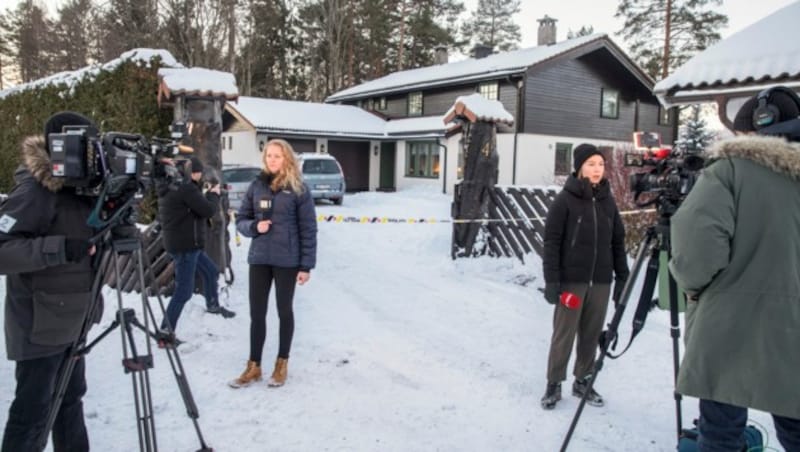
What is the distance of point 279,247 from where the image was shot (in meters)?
4.30

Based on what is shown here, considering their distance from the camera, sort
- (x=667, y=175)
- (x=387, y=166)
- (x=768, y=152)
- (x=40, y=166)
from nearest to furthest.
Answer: (x=768, y=152) < (x=40, y=166) < (x=667, y=175) < (x=387, y=166)

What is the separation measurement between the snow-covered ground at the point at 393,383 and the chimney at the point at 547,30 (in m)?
23.1

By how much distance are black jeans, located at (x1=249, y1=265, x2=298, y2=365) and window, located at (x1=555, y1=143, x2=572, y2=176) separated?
2184cm

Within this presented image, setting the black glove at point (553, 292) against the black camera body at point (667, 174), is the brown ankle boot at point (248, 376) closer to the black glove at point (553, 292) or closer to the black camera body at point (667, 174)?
the black glove at point (553, 292)

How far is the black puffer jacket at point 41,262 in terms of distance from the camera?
98.7 inches

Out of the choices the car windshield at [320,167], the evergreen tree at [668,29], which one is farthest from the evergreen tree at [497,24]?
the car windshield at [320,167]

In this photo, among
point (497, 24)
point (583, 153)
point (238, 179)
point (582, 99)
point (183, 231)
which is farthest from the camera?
point (497, 24)

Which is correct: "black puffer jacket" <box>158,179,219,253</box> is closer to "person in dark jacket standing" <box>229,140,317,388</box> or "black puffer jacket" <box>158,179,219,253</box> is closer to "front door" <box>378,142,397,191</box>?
"person in dark jacket standing" <box>229,140,317,388</box>

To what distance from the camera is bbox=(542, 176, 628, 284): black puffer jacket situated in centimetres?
407

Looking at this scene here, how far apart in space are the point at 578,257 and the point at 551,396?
102 centimetres

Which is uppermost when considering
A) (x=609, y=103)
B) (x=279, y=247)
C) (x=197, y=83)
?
(x=609, y=103)

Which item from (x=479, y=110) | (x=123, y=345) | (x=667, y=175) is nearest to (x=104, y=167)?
(x=123, y=345)

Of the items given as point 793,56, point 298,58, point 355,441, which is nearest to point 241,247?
point 355,441

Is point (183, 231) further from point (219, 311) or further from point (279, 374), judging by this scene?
point (279, 374)
